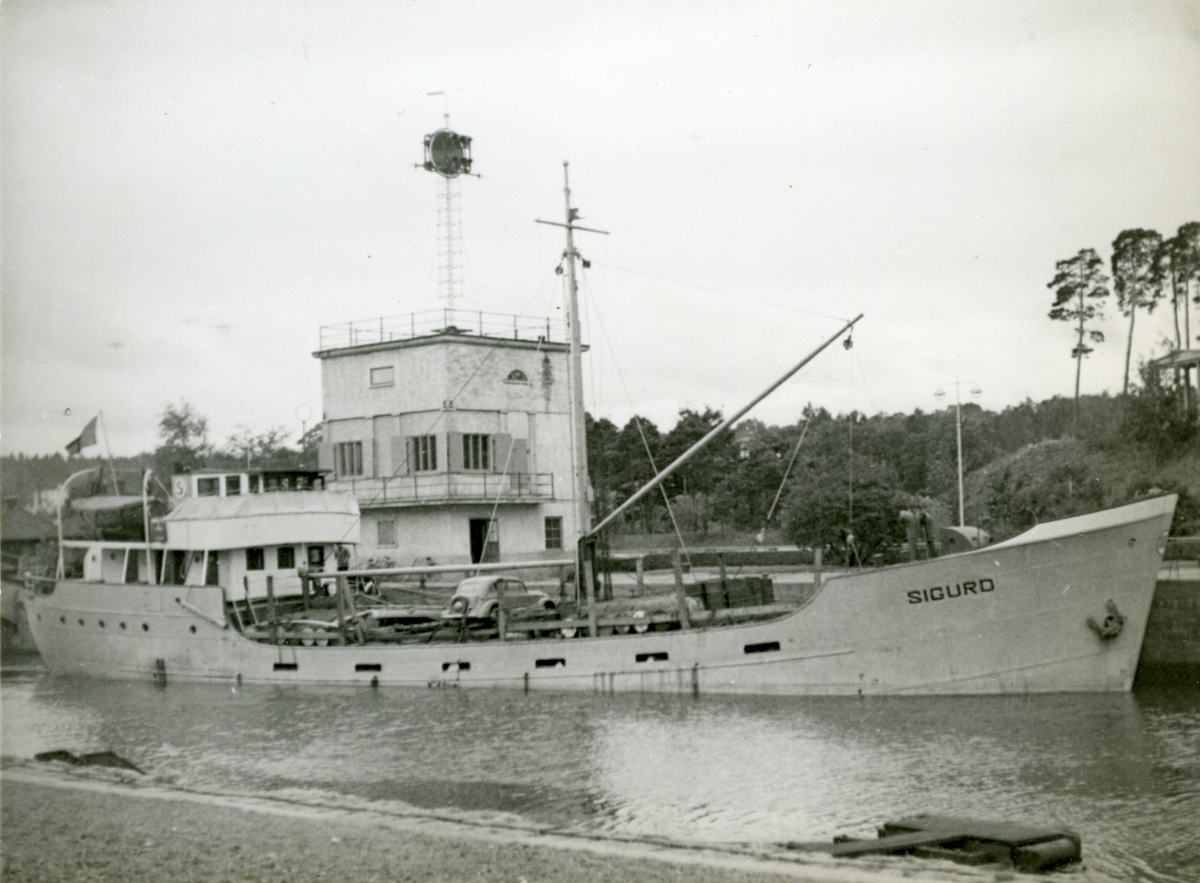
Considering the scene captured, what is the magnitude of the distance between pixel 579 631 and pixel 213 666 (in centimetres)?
876

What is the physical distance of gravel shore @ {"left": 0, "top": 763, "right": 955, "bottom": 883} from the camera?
31.3 feet

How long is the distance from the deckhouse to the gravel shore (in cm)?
2993

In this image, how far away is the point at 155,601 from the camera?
28.7 metres

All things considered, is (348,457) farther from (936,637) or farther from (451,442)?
(936,637)

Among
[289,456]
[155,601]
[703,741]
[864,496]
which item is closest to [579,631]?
[703,741]

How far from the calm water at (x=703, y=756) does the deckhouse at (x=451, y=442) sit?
1721cm

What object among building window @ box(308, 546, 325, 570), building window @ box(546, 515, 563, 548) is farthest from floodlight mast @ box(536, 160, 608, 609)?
building window @ box(546, 515, 563, 548)

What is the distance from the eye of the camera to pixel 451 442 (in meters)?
42.5

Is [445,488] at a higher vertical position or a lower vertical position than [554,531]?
higher

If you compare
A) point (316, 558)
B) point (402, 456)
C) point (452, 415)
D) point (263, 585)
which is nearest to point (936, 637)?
point (316, 558)

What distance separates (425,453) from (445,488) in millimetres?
1524

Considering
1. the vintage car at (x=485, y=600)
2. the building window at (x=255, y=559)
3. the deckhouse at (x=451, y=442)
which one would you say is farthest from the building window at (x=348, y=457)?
the vintage car at (x=485, y=600)

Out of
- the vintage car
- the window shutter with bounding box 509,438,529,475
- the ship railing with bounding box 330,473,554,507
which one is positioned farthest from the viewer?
the window shutter with bounding box 509,438,529,475

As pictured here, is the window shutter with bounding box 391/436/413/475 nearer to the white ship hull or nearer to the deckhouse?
the deckhouse
